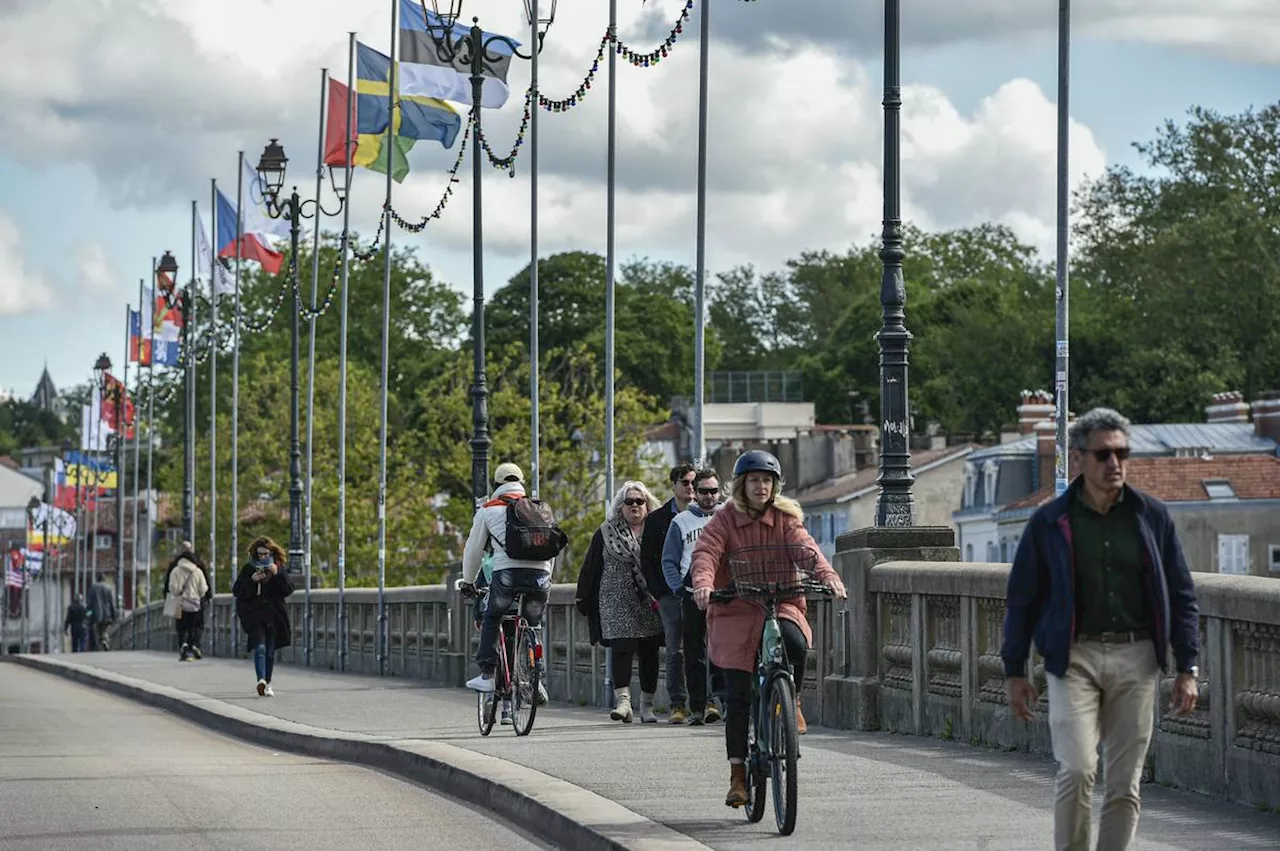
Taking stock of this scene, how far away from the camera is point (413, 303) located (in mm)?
107500

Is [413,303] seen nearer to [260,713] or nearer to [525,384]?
[525,384]

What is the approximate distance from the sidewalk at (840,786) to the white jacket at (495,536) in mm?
1211

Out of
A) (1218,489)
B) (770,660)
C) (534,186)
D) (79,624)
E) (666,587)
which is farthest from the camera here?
(1218,489)

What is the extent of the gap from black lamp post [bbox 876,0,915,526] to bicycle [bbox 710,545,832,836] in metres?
5.29

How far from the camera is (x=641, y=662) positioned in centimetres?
1917

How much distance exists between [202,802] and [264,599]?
12.9m

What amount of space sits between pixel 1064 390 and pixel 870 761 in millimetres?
4921

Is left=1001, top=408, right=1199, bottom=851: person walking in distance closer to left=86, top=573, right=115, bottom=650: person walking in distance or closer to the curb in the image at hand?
the curb

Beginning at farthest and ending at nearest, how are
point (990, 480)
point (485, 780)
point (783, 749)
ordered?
point (990, 480), point (485, 780), point (783, 749)

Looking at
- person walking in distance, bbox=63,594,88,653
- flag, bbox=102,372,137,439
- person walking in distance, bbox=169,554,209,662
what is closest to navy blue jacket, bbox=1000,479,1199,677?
person walking in distance, bbox=169,554,209,662

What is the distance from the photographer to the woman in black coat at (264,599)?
87.9 ft

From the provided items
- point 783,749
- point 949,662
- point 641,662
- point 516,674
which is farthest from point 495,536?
point 783,749

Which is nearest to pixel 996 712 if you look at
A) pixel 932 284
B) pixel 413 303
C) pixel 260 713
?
pixel 260 713

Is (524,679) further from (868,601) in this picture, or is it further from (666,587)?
(868,601)
